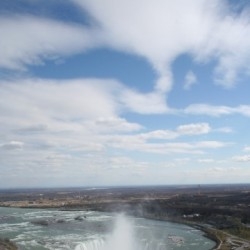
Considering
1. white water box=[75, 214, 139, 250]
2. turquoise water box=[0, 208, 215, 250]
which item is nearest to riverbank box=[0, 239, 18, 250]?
turquoise water box=[0, 208, 215, 250]

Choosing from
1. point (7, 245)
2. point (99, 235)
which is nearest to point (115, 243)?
point (99, 235)

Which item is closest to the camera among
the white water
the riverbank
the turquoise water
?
the riverbank

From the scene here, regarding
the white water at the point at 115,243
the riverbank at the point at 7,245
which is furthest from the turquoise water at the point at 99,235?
the riverbank at the point at 7,245

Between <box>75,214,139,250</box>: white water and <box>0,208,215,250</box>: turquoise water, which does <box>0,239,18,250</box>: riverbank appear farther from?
<box>75,214,139,250</box>: white water

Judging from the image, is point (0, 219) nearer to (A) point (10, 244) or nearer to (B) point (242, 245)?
(A) point (10, 244)

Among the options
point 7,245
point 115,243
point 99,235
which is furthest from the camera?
point 99,235

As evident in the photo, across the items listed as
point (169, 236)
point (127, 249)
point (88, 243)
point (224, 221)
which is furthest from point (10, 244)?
point (224, 221)

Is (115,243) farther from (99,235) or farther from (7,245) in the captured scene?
(7,245)

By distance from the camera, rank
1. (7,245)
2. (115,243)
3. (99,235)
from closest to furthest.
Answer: (7,245) → (115,243) → (99,235)

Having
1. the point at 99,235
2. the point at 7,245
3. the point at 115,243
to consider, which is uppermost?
the point at 99,235
